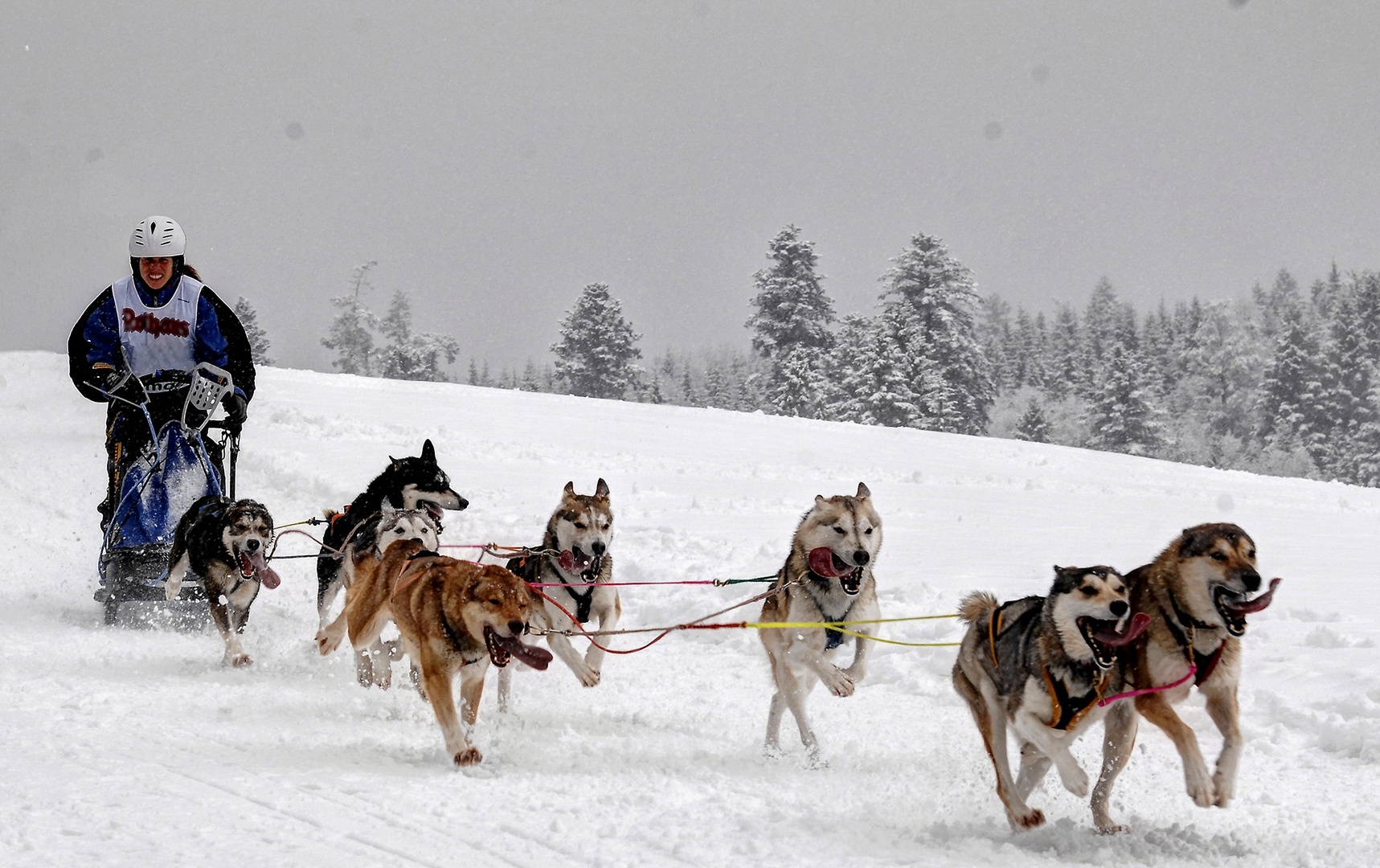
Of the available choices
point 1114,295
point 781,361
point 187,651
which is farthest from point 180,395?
point 1114,295

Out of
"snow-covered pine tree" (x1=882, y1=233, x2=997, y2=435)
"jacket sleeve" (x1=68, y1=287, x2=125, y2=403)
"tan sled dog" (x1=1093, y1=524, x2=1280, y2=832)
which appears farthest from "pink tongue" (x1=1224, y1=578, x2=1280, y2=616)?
"snow-covered pine tree" (x1=882, y1=233, x2=997, y2=435)

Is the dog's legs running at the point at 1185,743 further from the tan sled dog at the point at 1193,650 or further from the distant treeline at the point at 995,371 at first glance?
the distant treeline at the point at 995,371

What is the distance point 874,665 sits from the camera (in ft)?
21.8

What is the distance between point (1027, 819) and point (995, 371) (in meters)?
63.8

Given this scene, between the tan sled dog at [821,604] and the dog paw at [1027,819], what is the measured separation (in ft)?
4.10

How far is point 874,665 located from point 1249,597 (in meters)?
2.99

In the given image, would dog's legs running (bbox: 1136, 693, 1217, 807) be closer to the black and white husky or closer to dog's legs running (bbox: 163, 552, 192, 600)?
the black and white husky

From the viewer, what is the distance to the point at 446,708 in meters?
4.49

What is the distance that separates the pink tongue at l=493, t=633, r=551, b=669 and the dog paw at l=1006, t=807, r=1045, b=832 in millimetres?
1913

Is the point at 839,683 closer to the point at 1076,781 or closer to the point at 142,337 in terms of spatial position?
the point at 1076,781

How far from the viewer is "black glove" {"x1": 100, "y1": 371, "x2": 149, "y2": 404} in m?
7.42

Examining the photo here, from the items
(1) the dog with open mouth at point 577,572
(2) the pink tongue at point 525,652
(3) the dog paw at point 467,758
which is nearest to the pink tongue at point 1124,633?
(2) the pink tongue at point 525,652

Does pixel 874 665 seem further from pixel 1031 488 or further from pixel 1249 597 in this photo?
pixel 1031 488

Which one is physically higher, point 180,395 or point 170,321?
point 170,321
